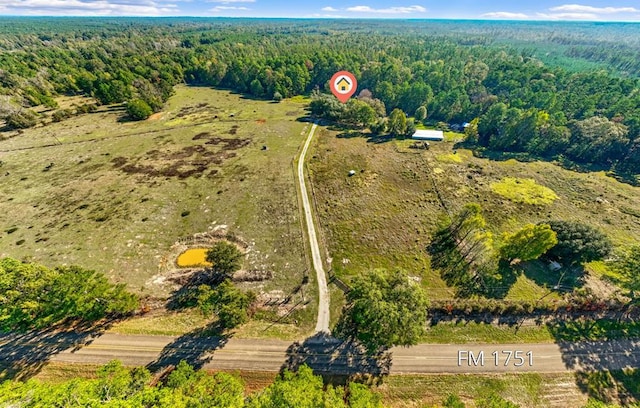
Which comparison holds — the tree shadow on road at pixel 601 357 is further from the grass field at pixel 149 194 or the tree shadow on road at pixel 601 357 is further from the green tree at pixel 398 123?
the green tree at pixel 398 123

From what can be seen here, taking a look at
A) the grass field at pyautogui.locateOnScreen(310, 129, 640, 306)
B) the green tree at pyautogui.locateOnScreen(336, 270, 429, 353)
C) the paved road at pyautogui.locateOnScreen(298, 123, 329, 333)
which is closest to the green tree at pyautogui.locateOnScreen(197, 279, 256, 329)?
the paved road at pyautogui.locateOnScreen(298, 123, 329, 333)

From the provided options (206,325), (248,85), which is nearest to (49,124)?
(248,85)

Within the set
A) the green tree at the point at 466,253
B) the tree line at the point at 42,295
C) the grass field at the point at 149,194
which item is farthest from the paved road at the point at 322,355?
the green tree at the point at 466,253

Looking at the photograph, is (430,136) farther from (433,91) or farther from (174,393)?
(174,393)

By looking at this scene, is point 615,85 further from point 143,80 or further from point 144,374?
point 143,80

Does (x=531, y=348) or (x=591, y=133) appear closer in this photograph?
(x=531, y=348)

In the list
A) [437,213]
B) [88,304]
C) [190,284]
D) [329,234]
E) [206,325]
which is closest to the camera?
[88,304]

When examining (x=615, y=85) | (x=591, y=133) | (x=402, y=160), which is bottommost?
(x=402, y=160)

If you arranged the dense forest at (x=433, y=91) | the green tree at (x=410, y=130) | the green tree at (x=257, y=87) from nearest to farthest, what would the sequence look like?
the dense forest at (x=433, y=91)
the green tree at (x=410, y=130)
the green tree at (x=257, y=87)
